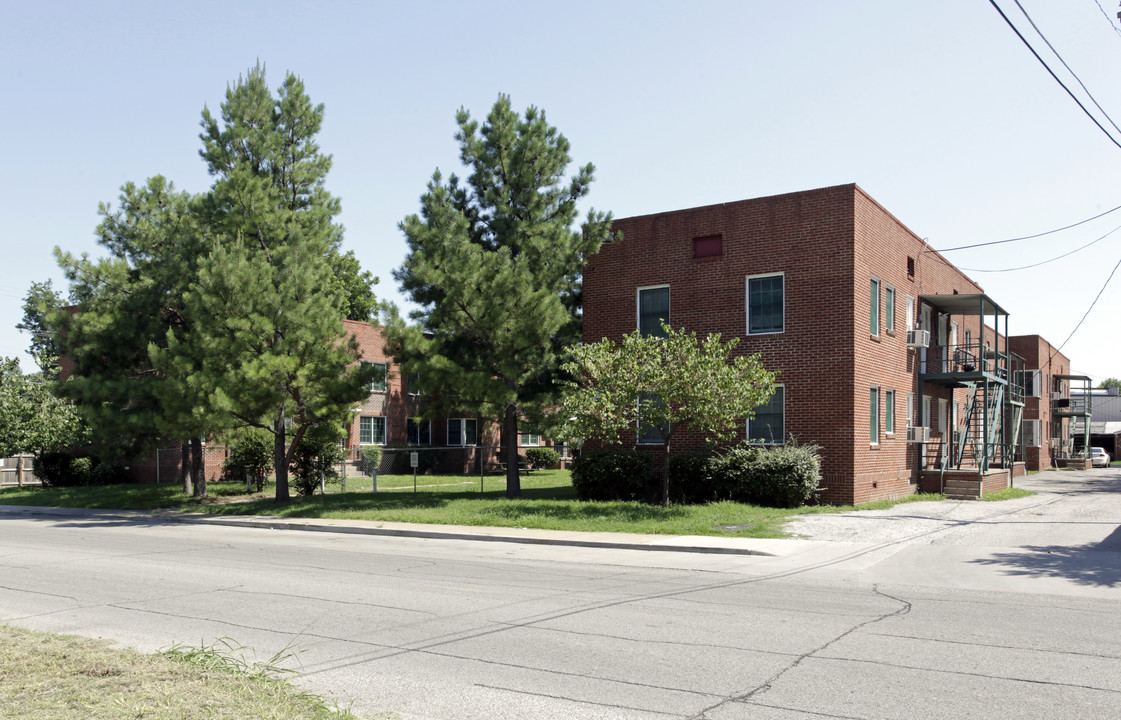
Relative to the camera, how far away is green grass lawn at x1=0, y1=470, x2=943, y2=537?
18.5 meters

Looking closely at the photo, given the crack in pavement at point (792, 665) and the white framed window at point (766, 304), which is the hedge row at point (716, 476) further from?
the crack in pavement at point (792, 665)

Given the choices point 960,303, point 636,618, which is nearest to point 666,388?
point 636,618

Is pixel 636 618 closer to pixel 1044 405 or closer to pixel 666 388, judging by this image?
pixel 666 388

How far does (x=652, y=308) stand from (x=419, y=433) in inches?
886

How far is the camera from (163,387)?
2345cm

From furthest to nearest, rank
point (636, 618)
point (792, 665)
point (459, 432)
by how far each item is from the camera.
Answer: point (459, 432) < point (636, 618) < point (792, 665)

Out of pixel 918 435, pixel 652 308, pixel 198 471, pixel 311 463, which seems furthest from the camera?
pixel 311 463

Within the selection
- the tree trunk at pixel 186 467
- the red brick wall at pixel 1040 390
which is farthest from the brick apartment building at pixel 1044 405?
the tree trunk at pixel 186 467

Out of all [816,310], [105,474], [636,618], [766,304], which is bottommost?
[105,474]

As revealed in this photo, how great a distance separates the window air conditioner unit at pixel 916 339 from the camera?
27.1 m

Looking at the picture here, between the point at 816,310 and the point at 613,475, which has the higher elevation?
the point at 816,310

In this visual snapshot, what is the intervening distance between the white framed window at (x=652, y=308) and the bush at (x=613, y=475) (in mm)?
3513

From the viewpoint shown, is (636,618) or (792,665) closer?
(792,665)

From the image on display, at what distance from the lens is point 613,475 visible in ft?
78.7
